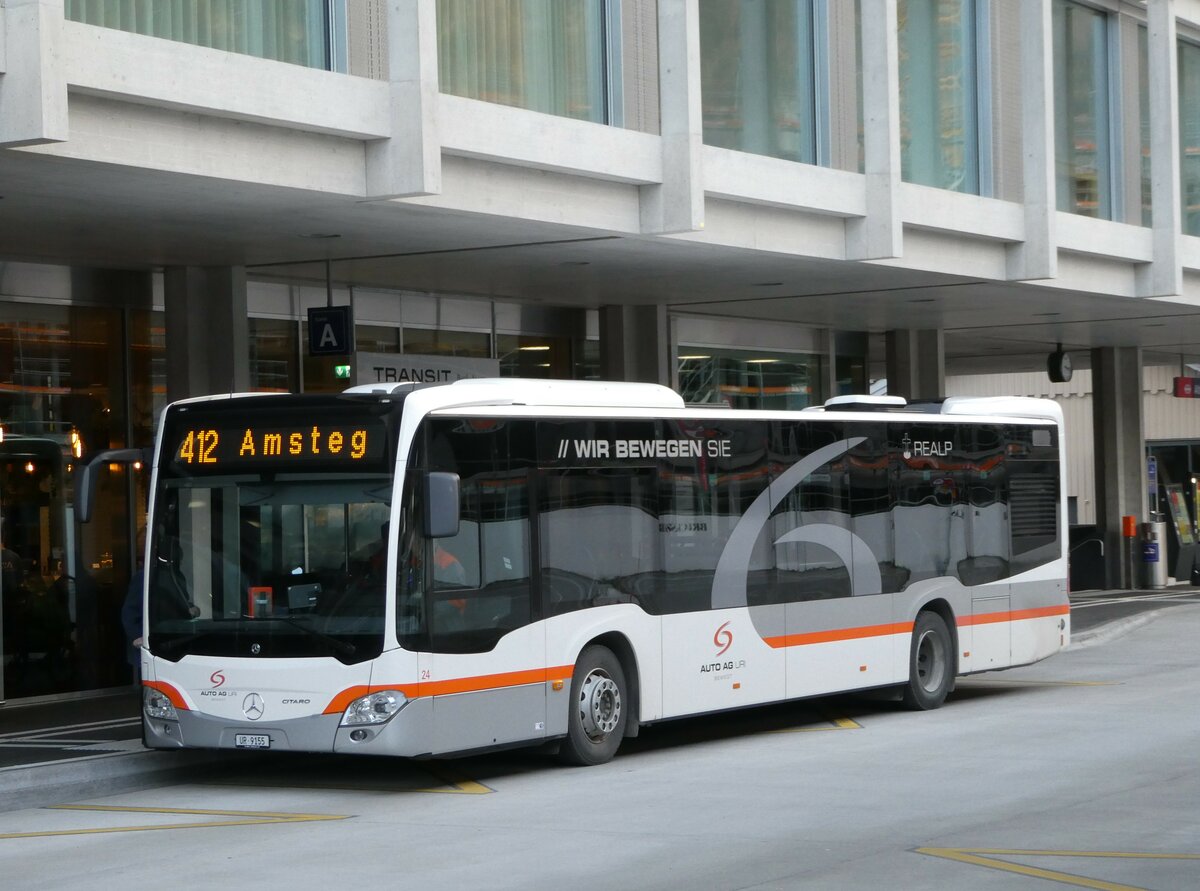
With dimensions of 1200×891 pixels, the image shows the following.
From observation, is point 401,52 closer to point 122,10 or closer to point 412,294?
point 122,10

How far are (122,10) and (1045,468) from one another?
34.0 feet

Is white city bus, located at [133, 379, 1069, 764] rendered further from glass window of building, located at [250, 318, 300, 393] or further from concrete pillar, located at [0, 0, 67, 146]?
glass window of building, located at [250, 318, 300, 393]

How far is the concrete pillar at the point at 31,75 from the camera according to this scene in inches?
436

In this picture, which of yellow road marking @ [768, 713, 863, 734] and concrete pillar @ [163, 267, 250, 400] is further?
concrete pillar @ [163, 267, 250, 400]

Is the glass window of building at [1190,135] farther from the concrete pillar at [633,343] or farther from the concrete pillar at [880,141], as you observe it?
the concrete pillar at [633,343]

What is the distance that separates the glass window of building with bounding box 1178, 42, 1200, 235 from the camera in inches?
1041

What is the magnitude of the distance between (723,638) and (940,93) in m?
10.3

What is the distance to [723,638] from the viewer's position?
14.3 metres

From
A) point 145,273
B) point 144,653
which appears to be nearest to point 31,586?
point 145,273

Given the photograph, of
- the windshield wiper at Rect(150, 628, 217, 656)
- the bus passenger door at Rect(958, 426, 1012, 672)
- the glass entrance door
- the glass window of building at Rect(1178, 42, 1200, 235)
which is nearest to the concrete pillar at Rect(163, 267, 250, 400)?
the glass entrance door

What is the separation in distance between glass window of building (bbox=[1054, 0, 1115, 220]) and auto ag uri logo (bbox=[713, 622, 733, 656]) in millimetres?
11647

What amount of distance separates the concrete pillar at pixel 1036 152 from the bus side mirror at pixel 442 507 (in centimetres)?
1224

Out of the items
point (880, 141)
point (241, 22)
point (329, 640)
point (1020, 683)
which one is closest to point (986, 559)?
point (1020, 683)

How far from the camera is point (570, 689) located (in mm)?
12852
